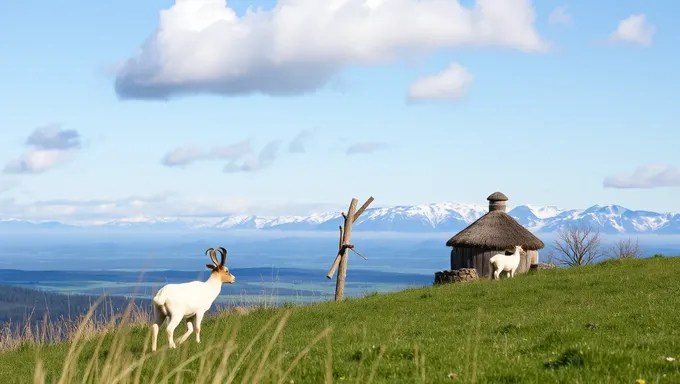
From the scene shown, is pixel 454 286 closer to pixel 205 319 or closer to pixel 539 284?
pixel 539 284

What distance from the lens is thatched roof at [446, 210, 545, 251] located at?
4153cm

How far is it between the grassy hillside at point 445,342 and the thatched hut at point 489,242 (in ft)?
30.7

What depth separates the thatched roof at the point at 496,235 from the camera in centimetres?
4153

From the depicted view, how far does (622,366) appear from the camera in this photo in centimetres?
1018

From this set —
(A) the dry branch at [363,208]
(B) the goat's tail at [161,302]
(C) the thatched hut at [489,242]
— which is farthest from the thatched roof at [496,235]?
(B) the goat's tail at [161,302]

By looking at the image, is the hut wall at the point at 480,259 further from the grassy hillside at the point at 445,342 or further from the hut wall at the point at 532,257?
the grassy hillside at the point at 445,342

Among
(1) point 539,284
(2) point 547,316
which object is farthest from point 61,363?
(1) point 539,284

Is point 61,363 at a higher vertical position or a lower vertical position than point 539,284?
lower

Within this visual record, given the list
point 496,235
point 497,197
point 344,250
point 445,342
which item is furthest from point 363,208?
point 445,342

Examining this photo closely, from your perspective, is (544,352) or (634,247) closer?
(544,352)

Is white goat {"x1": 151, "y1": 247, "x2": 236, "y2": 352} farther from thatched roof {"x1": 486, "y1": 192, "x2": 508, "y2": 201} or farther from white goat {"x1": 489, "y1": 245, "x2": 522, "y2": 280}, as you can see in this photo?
thatched roof {"x1": 486, "y1": 192, "x2": 508, "y2": 201}

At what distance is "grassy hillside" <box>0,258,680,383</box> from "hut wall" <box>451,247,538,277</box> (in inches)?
372

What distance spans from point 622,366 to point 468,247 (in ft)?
106

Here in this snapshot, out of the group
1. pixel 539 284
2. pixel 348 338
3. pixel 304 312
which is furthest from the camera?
pixel 539 284
